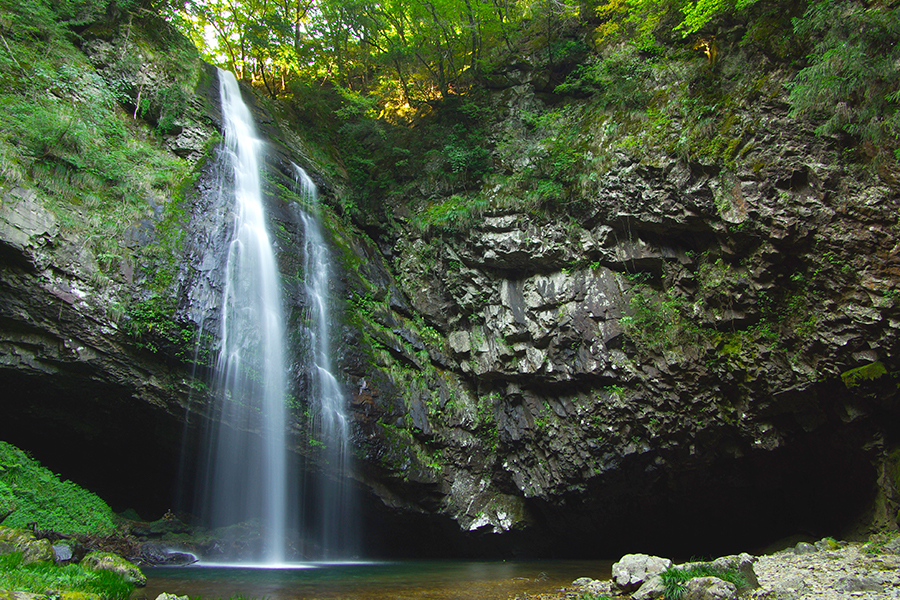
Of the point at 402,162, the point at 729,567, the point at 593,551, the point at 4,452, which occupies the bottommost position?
the point at 593,551

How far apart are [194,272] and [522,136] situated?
9323 mm

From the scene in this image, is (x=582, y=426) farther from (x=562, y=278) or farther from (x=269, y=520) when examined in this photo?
(x=269, y=520)

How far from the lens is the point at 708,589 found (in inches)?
170

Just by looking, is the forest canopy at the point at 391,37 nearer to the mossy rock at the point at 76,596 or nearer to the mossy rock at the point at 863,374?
the mossy rock at the point at 863,374

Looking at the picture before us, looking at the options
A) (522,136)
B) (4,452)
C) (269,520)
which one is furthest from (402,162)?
(4,452)

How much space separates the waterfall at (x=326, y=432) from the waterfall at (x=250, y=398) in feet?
2.16

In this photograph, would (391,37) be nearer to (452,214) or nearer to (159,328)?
(452,214)

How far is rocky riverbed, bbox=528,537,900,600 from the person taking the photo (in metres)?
4.19

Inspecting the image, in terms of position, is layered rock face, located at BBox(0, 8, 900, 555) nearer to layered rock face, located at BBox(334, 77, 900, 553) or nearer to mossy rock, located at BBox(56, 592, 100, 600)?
layered rock face, located at BBox(334, 77, 900, 553)

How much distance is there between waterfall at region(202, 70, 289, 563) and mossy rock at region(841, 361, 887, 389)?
33.6 feet

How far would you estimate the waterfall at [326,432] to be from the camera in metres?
9.21

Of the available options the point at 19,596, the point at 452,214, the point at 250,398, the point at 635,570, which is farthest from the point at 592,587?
the point at 452,214

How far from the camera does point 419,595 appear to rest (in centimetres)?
609

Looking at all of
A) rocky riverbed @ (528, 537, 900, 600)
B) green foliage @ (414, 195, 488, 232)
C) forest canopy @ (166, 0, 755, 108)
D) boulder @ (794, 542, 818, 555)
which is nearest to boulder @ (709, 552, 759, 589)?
rocky riverbed @ (528, 537, 900, 600)
